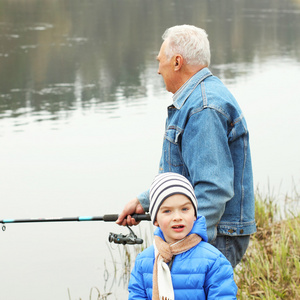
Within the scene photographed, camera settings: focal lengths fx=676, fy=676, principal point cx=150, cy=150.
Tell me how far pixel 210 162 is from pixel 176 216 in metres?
0.38

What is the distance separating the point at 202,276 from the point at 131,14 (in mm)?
29205

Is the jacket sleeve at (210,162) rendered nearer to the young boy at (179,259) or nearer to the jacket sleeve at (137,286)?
the young boy at (179,259)

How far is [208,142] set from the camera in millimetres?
2449

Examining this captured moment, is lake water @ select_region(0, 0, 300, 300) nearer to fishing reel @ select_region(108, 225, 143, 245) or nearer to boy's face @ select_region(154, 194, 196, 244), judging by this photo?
fishing reel @ select_region(108, 225, 143, 245)

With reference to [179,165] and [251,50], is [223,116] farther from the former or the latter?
[251,50]

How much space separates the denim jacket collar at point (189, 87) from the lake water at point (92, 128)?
112 inches

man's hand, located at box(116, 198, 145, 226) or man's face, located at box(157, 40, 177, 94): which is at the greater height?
man's face, located at box(157, 40, 177, 94)

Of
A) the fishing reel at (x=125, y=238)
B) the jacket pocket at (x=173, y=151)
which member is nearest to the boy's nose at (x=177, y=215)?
the jacket pocket at (x=173, y=151)

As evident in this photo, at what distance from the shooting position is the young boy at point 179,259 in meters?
2.11

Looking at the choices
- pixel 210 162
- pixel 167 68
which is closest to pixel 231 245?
pixel 210 162

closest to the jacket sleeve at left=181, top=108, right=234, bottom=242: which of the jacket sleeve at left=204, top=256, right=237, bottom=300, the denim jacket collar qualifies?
the denim jacket collar

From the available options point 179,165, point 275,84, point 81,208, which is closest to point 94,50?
point 275,84

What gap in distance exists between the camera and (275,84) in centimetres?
1505

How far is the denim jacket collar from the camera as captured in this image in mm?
2593
